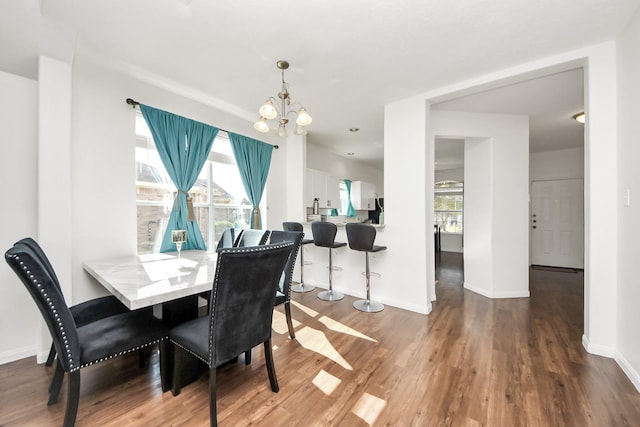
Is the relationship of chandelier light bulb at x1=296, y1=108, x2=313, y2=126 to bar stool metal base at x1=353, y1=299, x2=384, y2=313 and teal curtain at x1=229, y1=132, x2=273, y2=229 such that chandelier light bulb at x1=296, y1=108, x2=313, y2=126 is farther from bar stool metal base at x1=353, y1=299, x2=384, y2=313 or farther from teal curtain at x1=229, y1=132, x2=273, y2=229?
bar stool metal base at x1=353, y1=299, x2=384, y2=313

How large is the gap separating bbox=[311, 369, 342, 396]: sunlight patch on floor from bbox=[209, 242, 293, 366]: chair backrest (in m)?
0.55

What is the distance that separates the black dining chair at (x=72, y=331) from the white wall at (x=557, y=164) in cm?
747

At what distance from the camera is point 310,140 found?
5.00m

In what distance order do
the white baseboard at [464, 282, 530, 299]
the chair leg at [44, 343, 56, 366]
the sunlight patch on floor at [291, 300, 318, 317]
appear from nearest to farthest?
the chair leg at [44, 343, 56, 366]
the sunlight patch on floor at [291, 300, 318, 317]
the white baseboard at [464, 282, 530, 299]

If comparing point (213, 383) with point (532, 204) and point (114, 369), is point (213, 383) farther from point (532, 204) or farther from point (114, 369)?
point (532, 204)

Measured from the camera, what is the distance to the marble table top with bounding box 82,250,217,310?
1.37m

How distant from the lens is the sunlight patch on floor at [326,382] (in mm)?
1697

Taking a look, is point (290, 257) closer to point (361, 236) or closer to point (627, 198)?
point (361, 236)

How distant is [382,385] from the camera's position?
1.74 m

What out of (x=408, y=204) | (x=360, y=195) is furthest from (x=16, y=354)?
(x=360, y=195)

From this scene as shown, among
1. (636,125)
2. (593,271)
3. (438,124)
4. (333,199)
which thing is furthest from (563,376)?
(333,199)

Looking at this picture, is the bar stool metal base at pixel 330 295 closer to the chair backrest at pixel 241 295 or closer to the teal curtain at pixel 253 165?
the teal curtain at pixel 253 165

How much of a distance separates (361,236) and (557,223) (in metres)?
5.33

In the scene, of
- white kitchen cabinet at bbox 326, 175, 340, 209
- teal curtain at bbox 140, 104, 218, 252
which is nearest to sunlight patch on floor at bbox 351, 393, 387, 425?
teal curtain at bbox 140, 104, 218, 252
